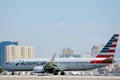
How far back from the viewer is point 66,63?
88312mm

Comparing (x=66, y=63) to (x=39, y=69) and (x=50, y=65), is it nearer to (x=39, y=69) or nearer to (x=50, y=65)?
(x=50, y=65)

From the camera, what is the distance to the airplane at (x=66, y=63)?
85.6 m

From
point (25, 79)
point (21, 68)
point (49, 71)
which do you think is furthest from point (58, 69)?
point (25, 79)

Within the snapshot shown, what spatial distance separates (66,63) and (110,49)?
1015 centimetres

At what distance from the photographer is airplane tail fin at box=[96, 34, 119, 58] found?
88.7 meters

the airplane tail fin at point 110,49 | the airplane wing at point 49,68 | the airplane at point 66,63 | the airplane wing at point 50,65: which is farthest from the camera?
the airplane tail fin at point 110,49

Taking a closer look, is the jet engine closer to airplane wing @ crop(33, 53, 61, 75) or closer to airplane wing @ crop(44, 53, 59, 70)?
airplane wing @ crop(33, 53, 61, 75)

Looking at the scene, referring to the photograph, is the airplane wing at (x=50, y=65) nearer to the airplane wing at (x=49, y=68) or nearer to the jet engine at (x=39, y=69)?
the airplane wing at (x=49, y=68)

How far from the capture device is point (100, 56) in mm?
88938

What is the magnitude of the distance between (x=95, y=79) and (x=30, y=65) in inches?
1642

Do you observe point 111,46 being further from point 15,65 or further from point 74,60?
point 15,65

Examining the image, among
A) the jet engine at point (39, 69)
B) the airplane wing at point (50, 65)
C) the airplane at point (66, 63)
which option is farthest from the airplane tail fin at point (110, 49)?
the jet engine at point (39, 69)

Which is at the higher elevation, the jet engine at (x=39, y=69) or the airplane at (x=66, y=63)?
the airplane at (x=66, y=63)

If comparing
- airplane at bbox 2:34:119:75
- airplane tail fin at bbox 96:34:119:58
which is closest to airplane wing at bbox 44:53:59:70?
airplane at bbox 2:34:119:75
